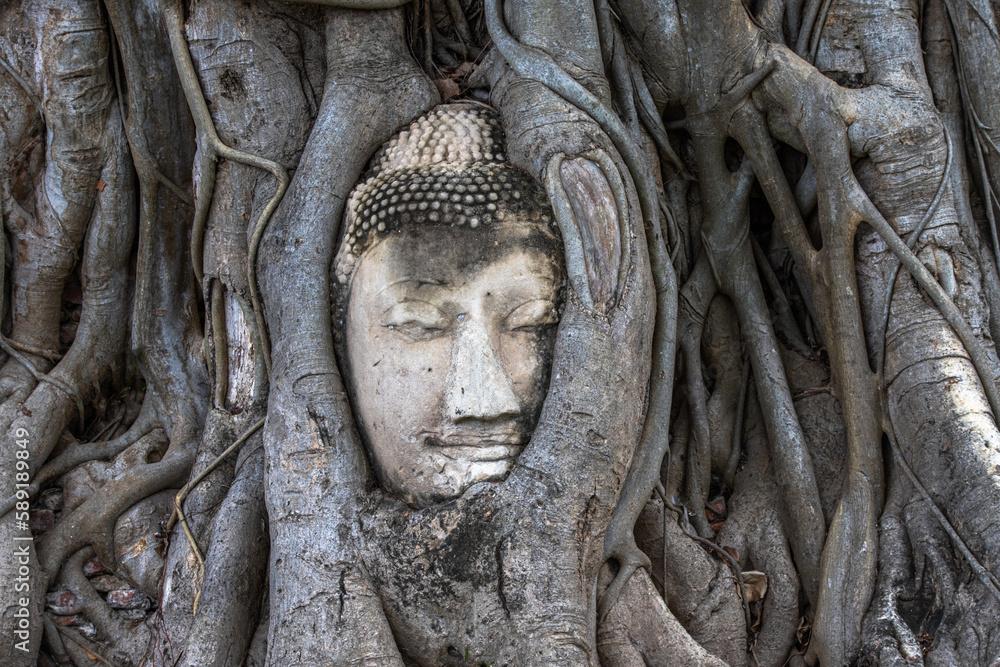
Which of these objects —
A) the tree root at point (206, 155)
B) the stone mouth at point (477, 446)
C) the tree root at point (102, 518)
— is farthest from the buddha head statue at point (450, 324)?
the tree root at point (102, 518)

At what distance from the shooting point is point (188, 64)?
121 inches

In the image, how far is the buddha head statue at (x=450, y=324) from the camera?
2494mm

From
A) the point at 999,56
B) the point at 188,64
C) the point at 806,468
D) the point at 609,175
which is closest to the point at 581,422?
the point at 609,175

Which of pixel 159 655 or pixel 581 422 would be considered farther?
pixel 159 655

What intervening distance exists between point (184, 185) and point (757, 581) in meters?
2.79

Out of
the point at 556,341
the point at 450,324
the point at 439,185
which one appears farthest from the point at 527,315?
the point at 439,185

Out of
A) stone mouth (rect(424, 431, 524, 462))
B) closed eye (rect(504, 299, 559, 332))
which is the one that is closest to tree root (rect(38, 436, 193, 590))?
stone mouth (rect(424, 431, 524, 462))

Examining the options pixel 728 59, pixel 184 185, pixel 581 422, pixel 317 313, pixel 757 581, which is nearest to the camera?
pixel 581 422

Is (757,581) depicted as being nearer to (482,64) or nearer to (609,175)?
(609,175)

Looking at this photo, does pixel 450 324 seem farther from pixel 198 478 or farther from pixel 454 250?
pixel 198 478

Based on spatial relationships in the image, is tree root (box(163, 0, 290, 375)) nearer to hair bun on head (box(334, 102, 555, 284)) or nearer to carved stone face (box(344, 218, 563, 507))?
hair bun on head (box(334, 102, 555, 284))

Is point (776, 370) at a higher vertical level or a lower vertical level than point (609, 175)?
lower

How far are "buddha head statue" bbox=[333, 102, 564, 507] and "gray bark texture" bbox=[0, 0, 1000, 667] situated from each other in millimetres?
83

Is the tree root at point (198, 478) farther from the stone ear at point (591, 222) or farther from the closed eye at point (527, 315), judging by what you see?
the stone ear at point (591, 222)
